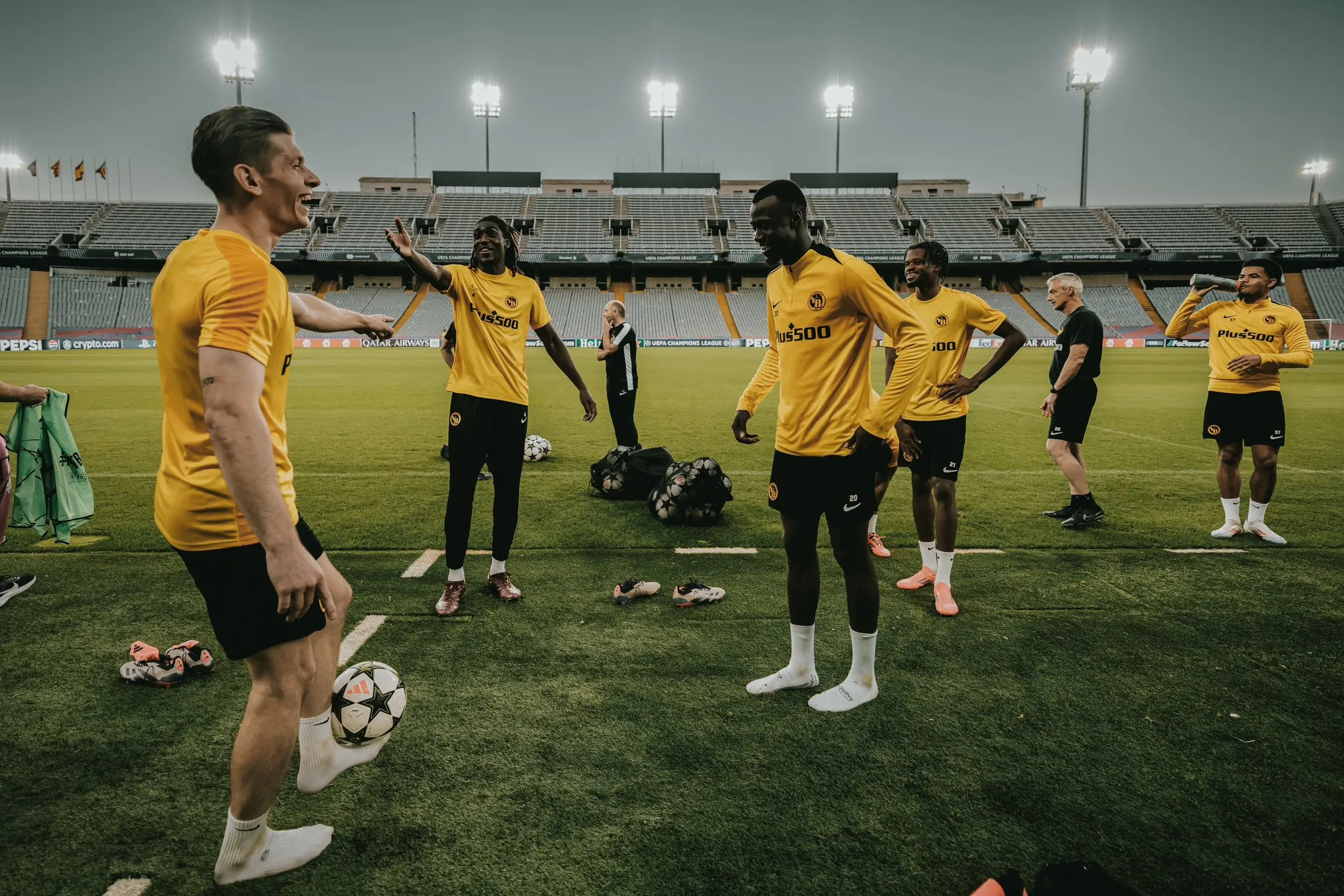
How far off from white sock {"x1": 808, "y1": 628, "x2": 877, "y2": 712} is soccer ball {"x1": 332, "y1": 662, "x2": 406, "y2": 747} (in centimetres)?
184

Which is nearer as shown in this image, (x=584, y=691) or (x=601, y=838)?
(x=601, y=838)

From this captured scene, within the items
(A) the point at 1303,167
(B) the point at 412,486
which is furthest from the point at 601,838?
(A) the point at 1303,167

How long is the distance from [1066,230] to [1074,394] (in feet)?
209

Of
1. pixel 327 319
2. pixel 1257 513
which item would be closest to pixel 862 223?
pixel 1257 513

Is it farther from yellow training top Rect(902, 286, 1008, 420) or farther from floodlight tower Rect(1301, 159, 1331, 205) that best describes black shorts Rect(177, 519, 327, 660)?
floodlight tower Rect(1301, 159, 1331, 205)

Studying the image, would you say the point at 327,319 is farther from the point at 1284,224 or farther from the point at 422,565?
the point at 1284,224

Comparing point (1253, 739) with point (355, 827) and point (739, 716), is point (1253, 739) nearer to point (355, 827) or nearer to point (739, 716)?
point (739, 716)

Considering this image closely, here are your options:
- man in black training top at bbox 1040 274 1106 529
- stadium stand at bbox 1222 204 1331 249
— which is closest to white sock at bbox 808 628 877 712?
man in black training top at bbox 1040 274 1106 529

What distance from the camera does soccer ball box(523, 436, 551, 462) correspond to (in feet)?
31.6

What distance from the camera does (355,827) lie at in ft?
7.91

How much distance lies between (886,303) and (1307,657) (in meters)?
3.15

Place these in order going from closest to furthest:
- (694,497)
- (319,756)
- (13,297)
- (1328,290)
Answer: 1. (319,756)
2. (694,497)
3. (13,297)
4. (1328,290)

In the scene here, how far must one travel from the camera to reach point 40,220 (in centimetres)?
5488

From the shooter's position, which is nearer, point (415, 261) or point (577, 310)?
point (415, 261)
